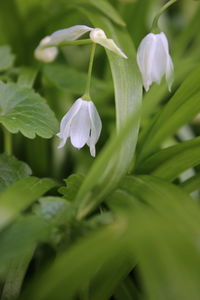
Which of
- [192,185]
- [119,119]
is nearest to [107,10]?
[119,119]

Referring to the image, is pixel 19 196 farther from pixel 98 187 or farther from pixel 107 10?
pixel 107 10

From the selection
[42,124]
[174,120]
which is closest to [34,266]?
[42,124]

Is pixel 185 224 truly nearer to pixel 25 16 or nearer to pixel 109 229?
pixel 109 229

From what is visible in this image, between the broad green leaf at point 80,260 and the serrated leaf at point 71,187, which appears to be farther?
the serrated leaf at point 71,187

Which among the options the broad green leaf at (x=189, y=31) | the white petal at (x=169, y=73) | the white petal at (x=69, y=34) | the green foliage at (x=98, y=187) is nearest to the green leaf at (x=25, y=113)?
the green foliage at (x=98, y=187)

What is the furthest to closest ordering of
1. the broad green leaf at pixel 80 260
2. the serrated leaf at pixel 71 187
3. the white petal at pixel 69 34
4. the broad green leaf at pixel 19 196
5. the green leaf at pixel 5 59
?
the green leaf at pixel 5 59 → the white petal at pixel 69 34 → the serrated leaf at pixel 71 187 → the broad green leaf at pixel 19 196 → the broad green leaf at pixel 80 260

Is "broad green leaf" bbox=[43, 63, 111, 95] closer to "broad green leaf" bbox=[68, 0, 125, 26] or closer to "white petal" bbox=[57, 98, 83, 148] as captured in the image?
"broad green leaf" bbox=[68, 0, 125, 26]

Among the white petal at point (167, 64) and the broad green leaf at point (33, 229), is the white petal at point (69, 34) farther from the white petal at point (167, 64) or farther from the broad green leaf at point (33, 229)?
the broad green leaf at point (33, 229)
